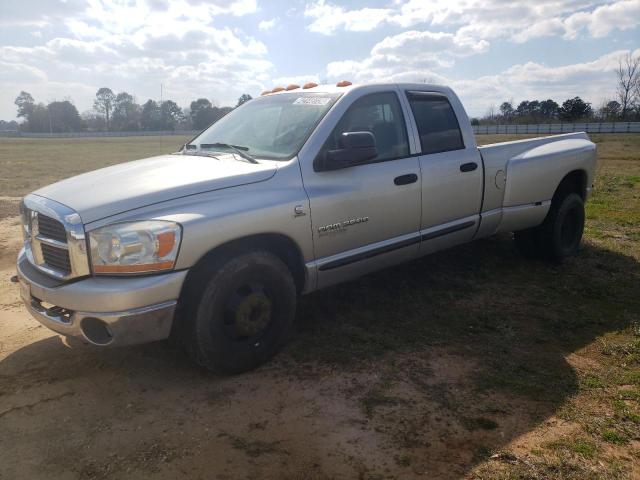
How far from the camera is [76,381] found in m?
3.41

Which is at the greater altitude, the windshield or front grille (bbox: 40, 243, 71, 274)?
Result: the windshield

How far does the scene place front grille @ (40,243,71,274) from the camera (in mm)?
3107

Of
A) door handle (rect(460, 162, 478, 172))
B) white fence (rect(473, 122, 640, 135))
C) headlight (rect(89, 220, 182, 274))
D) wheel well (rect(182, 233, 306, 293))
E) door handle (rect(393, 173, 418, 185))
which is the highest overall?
white fence (rect(473, 122, 640, 135))

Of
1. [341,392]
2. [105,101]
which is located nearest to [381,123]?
[341,392]

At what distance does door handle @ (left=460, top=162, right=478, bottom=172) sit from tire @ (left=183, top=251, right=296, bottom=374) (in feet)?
6.73

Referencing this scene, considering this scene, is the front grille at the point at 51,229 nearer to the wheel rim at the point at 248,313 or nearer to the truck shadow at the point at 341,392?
the truck shadow at the point at 341,392

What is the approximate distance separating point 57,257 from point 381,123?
2.58m

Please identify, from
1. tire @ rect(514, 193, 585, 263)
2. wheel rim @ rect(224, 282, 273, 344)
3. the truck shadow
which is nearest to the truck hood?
wheel rim @ rect(224, 282, 273, 344)

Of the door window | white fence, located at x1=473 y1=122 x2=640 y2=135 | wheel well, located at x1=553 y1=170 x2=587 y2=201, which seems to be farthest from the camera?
white fence, located at x1=473 y1=122 x2=640 y2=135

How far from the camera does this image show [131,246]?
9.69ft

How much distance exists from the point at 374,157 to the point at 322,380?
1.62m

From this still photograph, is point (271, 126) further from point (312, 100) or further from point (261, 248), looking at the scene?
point (261, 248)

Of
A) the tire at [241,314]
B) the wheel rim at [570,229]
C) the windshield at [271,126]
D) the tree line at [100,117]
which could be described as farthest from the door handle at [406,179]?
the tree line at [100,117]

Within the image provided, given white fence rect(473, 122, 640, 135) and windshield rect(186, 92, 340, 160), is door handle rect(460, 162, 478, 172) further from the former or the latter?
white fence rect(473, 122, 640, 135)
